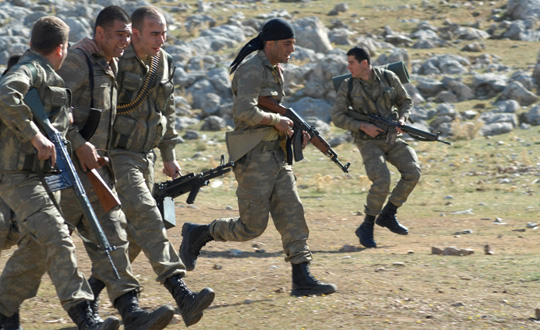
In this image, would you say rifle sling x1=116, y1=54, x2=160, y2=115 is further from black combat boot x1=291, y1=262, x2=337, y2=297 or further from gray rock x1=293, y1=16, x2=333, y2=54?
gray rock x1=293, y1=16, x2=333, y2=54

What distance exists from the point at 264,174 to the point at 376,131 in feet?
7.74

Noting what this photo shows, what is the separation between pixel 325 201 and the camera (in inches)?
432

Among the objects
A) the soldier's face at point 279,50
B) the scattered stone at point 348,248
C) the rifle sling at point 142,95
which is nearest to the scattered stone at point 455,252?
the scattered stone at point 348,248

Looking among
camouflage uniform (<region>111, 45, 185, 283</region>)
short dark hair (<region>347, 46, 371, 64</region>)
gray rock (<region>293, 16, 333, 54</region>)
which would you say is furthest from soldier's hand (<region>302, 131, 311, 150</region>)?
gray rock (<region>293, 16, 333, 54</region>)

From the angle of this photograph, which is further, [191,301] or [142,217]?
[142,217]

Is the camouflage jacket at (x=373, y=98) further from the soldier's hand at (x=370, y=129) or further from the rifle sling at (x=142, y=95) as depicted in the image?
the rifle sling at (x=142, y=95)

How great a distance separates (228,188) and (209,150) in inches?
116

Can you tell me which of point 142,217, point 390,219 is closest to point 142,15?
point 142,217

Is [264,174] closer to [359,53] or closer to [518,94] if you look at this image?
[359,53]

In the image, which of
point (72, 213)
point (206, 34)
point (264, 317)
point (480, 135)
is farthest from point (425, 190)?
point (206, 34)

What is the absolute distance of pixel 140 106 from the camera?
529 centimetres

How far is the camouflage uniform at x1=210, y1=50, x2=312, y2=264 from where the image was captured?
574 cm

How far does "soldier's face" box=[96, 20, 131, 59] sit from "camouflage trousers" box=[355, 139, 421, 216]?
3.62 meters

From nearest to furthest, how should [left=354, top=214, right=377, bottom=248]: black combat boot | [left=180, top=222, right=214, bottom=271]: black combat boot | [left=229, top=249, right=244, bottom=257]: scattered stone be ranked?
1. [left=180, top=222, right=214, bottom=271]: black combat boot
2. [left=229, top=249, right=244, bottom=257]: scattered stone
3. [left=354, top=214, right=377, bottom=248]: black combat boot
